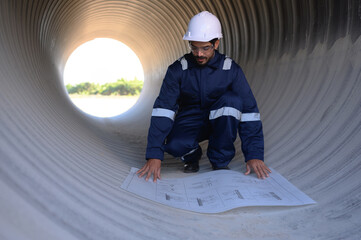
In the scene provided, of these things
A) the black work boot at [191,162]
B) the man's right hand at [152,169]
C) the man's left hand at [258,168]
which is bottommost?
the black work boot at [191,162]

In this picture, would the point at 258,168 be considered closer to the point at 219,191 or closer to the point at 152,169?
the point at 219,191

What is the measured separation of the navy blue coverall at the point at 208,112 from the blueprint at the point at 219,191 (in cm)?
20

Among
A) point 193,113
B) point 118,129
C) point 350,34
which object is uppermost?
point 350,34

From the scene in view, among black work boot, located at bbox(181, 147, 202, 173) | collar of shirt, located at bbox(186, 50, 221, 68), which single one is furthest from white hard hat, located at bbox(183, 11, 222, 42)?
black work boot, located at bbox(181, 147, 202, 173)

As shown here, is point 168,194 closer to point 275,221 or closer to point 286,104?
point 275,221

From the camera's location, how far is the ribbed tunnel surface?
5.45ft

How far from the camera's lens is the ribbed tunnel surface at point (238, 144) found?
65.4 inches

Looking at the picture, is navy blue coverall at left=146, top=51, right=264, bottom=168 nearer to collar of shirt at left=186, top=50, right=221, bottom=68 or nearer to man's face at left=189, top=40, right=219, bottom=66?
collar of shirt at left=186, top=50, right=221, bottom=68

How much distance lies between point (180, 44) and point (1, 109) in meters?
4.66

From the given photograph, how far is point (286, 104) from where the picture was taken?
3.56m

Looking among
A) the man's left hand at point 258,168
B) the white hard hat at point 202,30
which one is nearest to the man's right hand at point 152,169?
the man's left hand at point 258,168

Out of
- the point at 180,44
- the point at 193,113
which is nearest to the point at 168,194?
the point at 193,113

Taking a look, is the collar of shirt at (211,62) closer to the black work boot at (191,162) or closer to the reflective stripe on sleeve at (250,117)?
the reflective stripe on sleeve at (250,117)

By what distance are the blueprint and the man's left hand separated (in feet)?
0.13
